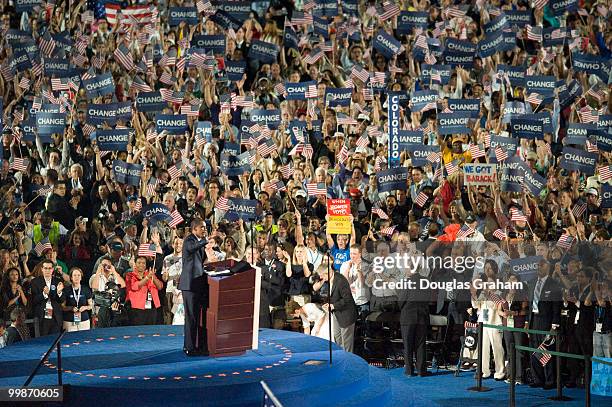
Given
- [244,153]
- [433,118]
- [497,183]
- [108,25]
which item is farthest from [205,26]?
[497,183]

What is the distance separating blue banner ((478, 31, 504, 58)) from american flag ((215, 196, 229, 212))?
5.42 m

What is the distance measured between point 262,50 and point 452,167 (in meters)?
4.19

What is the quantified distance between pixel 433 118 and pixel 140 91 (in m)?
5.00

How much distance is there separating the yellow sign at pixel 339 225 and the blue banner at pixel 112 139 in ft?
12.2

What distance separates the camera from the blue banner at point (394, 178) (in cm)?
1723

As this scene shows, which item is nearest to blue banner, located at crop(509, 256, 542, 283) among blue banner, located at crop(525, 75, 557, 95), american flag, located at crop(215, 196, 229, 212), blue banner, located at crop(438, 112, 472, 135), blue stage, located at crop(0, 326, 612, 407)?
blue stage, located at crop(0, 326, 612, 407)

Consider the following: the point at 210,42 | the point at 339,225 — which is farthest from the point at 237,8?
the point at 339,225

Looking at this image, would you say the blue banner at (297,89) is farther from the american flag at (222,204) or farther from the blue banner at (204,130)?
the american flag at (222,204)

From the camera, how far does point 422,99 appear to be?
18375 mm

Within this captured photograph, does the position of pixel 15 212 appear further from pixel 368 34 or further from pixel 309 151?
pixel 368 34

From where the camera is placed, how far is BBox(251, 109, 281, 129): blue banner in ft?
60.4

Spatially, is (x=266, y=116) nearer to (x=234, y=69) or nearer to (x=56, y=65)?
(x=234, y=69)

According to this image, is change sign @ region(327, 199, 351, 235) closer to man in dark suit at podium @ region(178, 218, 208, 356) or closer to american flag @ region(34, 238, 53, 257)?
american flag @ region(34, 238, 53, 257)

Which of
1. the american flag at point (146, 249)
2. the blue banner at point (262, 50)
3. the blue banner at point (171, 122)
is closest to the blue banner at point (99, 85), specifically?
the blue banner at point (171, 122)
